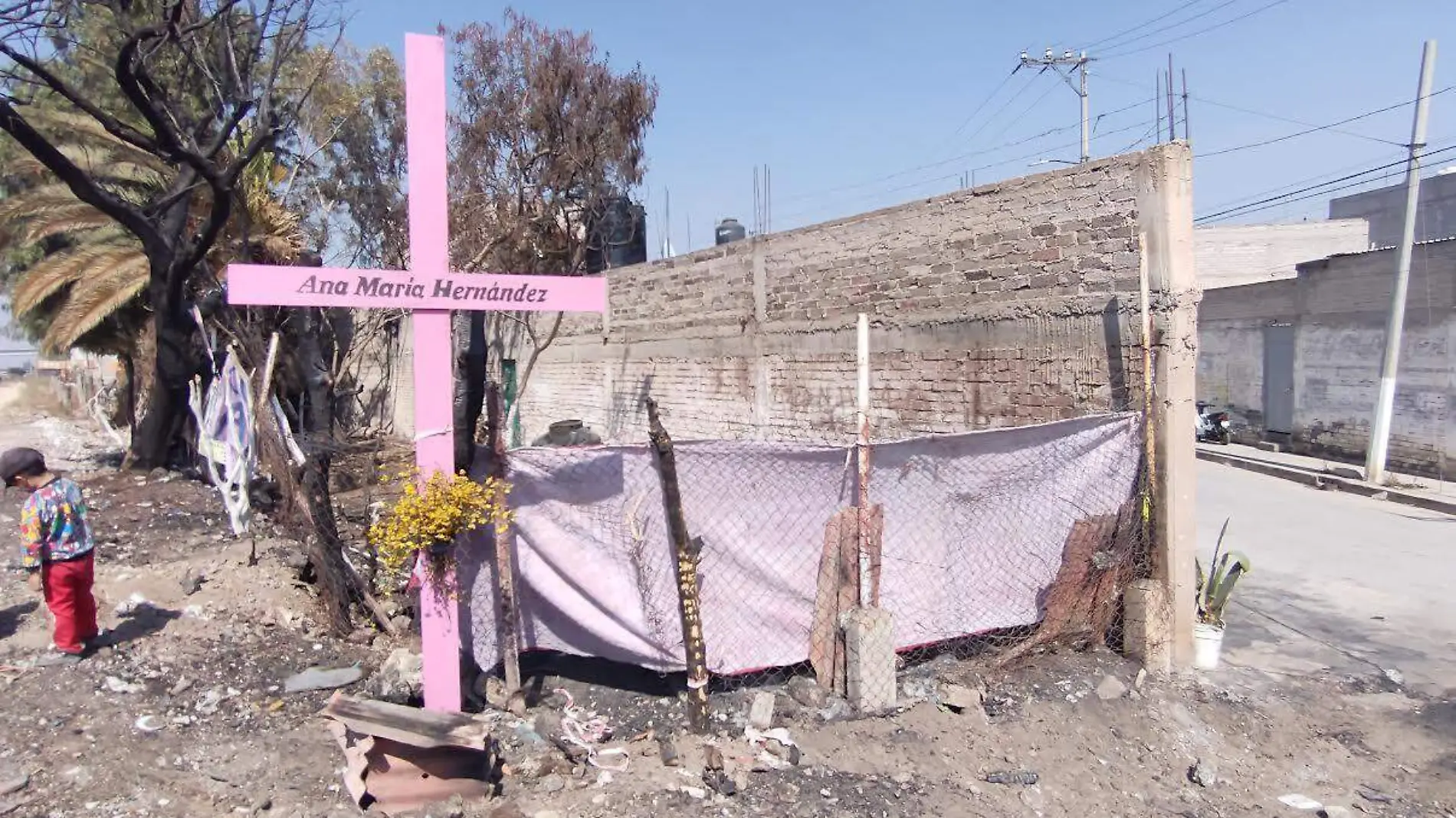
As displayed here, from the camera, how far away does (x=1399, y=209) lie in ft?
114

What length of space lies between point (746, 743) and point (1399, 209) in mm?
39797

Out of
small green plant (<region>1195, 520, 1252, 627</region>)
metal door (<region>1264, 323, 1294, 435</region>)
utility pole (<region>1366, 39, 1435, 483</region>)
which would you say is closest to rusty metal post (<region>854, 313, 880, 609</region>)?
small green plant (<region>1195, 520, 1252, 627</region>)

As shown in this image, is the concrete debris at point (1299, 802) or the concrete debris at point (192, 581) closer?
the concrete debris at point (1299, 802)

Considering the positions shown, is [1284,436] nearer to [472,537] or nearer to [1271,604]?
[1271,604]

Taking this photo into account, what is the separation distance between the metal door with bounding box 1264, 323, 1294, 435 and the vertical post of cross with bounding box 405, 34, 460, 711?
66.1ft

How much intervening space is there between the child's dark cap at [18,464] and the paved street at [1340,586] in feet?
24.6

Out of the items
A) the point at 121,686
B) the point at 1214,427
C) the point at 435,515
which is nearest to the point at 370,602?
the point at 121,686

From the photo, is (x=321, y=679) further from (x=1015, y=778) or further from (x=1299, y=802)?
(x=1299, y=802)

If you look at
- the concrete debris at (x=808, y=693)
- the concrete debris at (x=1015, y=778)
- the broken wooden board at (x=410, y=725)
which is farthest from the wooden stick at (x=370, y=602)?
the concrete debris at (x=1015, y=778)

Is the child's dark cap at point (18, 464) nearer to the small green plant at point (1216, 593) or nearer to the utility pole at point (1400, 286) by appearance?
the small green plant at point (1216, 593)

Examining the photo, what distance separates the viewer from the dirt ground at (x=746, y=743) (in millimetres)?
4172

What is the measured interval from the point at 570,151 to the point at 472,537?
16430mm

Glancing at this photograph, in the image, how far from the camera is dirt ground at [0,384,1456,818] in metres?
4.17

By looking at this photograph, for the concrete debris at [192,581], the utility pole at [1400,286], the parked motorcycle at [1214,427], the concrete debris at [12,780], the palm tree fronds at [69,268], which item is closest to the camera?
the concrete debris at [12,780]
